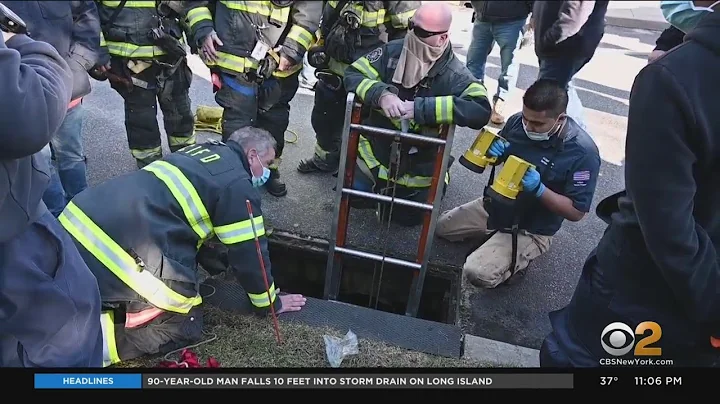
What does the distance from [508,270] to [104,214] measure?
7.08ft

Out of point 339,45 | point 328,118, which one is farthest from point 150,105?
point 339,45

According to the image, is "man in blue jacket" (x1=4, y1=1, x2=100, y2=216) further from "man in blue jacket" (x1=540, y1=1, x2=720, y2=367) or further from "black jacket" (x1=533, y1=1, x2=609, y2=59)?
"black jacket" (x1=533, y1=1, x2=609, y2=59)

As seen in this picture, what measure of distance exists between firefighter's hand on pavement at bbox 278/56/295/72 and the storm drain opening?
111cm

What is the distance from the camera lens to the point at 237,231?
2.43 meters

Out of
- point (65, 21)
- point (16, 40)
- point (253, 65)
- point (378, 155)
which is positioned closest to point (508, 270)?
point (378, 155)

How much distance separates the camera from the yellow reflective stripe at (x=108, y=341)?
2.39 m

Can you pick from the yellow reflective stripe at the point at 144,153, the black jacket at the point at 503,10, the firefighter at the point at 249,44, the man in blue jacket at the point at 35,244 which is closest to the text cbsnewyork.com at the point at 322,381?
the man in blue jacket at the point at 35,244

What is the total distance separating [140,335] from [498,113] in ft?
12.5

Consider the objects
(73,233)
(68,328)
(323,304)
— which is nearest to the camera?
(68,328)

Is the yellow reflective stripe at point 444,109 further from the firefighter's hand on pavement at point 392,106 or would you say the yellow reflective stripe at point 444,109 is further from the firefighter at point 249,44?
the firefighter at point 249,44

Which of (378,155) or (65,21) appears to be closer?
(65,21)

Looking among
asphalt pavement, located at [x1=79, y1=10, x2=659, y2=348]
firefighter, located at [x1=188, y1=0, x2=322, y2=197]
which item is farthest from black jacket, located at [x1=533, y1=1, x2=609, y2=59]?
firefighter, located at [x1=188, y1=0, x2=322, y2=197]

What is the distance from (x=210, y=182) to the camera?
2.35m

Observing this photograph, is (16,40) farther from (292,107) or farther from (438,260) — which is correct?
(292,107)
